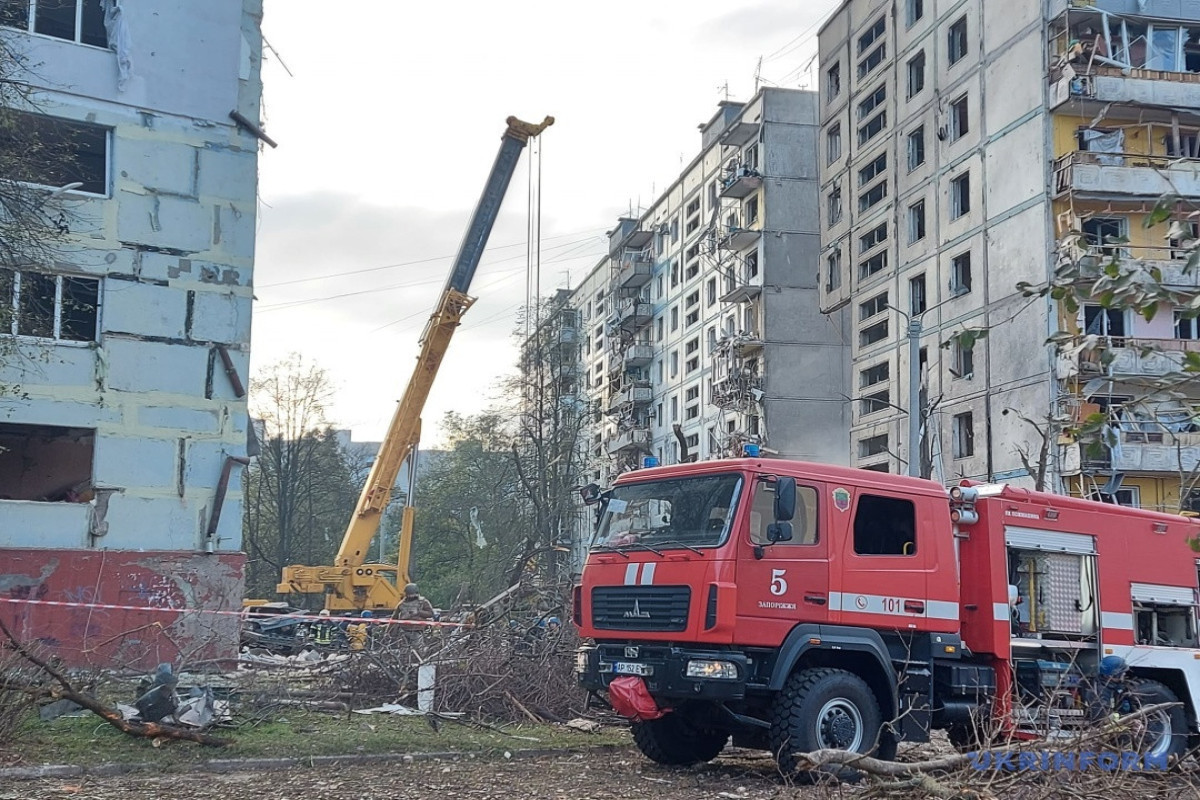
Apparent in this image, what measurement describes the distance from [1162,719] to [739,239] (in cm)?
4371

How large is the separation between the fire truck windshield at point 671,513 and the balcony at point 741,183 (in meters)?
43.0

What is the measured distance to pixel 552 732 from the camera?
13242 mm

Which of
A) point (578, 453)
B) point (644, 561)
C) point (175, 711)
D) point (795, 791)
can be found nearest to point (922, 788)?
point (795, 791)

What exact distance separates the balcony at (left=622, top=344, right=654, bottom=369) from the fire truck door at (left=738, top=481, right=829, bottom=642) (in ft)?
190

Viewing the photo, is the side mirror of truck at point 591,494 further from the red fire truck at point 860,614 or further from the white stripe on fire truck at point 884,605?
the white stripe on fire truck at point 884,605

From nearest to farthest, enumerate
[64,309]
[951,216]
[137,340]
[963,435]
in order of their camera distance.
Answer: [64,309], [137,340], [963,435], [951,216]

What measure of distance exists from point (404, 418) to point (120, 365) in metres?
8.18

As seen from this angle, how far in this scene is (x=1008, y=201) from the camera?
35.4m

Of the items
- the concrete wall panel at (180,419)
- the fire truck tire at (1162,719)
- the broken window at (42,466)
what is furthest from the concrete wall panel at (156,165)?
the fire truck tire at (1162,719)

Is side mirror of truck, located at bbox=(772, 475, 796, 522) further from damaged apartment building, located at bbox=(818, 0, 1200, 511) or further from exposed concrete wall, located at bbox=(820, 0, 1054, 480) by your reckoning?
exposed concrete wall, located at bbox=(820, 0, 1054, 480)

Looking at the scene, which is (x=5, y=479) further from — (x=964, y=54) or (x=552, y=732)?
(x=964, y=54)

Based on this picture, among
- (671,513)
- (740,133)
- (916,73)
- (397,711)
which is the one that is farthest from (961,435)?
(671,513)

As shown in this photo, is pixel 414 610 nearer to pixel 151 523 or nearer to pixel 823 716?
pixel 151 523

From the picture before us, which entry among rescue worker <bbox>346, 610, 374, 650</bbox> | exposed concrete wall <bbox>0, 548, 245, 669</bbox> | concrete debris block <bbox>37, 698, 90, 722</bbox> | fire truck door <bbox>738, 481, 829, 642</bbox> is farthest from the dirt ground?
exposed concrete wall <bbox>0, 548, 245, 669</bbox>
